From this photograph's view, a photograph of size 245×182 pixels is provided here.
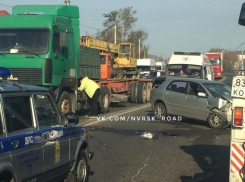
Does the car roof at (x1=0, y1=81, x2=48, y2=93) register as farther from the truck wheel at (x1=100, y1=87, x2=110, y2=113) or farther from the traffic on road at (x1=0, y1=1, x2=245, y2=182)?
the truck wheel at (x1=100, y1=87, x2=110, y2=113)

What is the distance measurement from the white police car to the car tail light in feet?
7.74

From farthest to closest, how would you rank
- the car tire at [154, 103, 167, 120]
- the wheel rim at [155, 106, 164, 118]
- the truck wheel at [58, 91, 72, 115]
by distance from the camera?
the wheel rim at [155, 106, 164, 118] < the car tire at [154, 103, 167, 120] < the truck wheel at [58, 91, 72, 115]

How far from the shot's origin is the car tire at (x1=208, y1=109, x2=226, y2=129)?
44.4 feet

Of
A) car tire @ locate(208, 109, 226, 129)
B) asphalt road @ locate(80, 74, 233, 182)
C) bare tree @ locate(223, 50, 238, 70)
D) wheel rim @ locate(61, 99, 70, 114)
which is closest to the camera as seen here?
asphalt road @ locate(80, 74, 233, 182)

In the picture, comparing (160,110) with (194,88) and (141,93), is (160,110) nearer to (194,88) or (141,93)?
(194,88)

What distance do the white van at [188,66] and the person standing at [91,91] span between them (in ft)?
25.2

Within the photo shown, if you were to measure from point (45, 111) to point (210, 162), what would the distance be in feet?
14.4

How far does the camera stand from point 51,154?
5547 mm

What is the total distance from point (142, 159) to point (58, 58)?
241 inches

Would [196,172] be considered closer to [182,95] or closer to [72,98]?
[182,95]

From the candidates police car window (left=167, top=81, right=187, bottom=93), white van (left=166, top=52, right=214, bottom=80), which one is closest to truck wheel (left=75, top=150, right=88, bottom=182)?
police car window (left=167, top=81, right=187, bottom=93)

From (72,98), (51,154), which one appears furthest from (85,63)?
(51,154)

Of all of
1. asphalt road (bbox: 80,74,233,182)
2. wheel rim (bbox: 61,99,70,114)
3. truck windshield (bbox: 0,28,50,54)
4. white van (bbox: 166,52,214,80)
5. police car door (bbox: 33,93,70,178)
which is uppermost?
truck windshield (bbox: 0,28,50,54)

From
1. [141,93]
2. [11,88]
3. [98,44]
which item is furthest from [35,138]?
[141,93]
